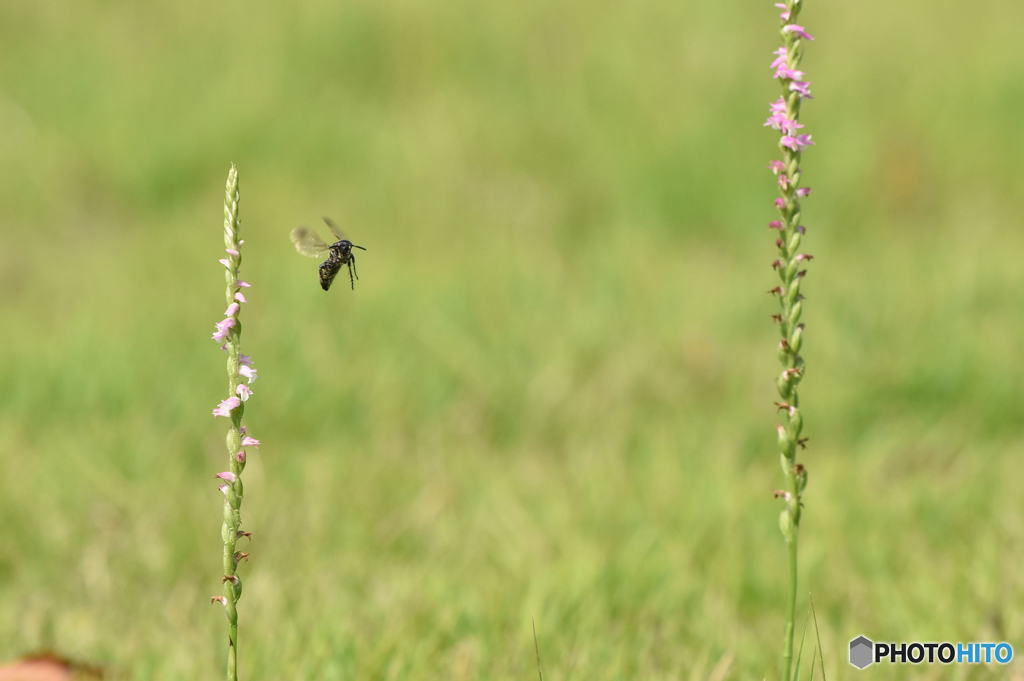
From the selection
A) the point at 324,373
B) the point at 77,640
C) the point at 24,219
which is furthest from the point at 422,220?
the point at 77,640

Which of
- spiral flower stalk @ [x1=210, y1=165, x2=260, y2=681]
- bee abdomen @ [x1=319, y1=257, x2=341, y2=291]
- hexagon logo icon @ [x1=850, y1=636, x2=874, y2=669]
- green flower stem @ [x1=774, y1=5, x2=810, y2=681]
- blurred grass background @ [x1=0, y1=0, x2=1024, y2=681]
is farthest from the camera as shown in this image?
blurred grass background @ [x1=0, y1=0, x2=1024, y2=681]

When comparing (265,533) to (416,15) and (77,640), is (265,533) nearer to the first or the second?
(77,640)

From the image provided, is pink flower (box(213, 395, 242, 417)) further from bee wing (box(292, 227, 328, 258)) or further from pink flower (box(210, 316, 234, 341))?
bee wing (box(292, 227, 328, 258))

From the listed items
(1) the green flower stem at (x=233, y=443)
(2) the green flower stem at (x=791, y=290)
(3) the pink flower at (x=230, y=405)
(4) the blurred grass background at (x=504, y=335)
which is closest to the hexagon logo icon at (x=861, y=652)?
(4) the blurred grass background at (x=504, y=335)

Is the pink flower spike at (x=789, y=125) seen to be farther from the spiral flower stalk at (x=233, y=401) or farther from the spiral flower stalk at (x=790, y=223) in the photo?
the spiral flower stalk at (x=233, y=401)

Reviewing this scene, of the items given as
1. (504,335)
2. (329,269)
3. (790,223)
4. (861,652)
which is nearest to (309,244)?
(329,269)

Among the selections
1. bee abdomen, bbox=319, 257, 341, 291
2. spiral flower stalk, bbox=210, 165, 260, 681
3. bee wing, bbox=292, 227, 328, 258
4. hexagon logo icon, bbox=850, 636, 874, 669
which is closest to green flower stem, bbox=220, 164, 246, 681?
spiral flower stalk, bbox=210, 165, 260, 681

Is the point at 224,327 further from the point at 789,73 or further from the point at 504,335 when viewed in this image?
the point at 504,335
